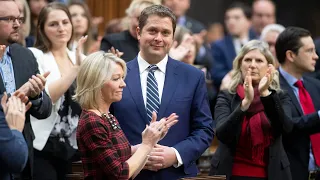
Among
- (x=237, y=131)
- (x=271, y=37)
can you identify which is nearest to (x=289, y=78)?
(x=237, y=131)

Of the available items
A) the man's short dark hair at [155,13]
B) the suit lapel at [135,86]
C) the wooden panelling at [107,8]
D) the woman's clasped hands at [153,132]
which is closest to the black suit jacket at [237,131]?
the suit lapel at [135,86]

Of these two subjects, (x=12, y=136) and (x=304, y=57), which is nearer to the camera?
(x=12, y=136)

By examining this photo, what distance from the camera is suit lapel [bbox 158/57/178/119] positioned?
4.17 metres

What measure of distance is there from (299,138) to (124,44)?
4.96 feet

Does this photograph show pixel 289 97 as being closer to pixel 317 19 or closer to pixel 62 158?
pixel 62 158

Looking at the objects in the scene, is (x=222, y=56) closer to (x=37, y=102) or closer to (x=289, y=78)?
(x=289, y=78)

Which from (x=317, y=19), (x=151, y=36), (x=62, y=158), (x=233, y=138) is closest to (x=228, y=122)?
(x=233, y=138)

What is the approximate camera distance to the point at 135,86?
4.22 m

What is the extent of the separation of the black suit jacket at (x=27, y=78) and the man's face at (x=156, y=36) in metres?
0.70

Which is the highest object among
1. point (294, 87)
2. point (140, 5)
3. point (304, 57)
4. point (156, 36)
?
point (140, 5)

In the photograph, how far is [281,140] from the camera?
188 inches

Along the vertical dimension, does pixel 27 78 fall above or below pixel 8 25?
below

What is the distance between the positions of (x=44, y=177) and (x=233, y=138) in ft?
4.21

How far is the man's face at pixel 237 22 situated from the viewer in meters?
8.24
